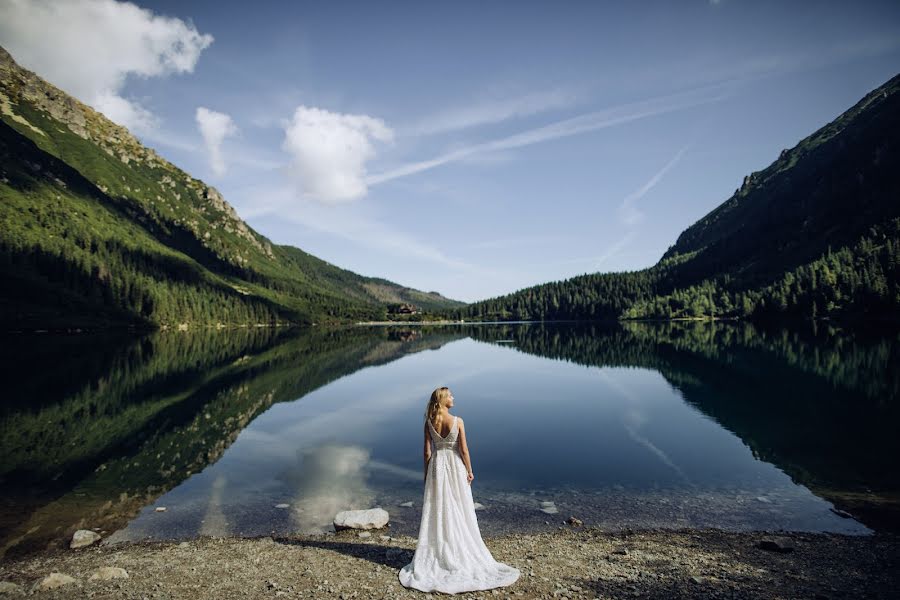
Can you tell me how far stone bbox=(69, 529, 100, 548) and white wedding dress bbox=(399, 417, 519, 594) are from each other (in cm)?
1368

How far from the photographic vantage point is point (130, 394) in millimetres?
56250

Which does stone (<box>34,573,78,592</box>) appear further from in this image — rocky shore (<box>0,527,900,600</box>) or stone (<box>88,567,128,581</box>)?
stone (<box>88,567,128,581</box>)

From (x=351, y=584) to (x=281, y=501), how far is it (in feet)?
39.6

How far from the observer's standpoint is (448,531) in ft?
45.3

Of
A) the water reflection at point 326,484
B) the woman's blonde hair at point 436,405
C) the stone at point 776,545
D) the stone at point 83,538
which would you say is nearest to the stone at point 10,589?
the stone at point 83,538

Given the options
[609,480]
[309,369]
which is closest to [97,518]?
[609,480]

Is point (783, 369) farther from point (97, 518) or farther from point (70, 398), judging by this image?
point (70, 398)

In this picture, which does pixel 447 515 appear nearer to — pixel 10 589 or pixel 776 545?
pixel 776 545

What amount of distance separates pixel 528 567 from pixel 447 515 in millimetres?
3406

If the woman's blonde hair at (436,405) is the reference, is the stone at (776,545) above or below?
below

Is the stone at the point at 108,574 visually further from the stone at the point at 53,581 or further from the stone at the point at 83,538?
the stone at the point at 83,538

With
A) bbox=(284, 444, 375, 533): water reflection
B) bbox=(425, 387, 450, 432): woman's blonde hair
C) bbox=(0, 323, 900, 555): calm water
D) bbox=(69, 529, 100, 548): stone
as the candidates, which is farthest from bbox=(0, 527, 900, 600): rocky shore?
bbox=(425, 387, 450, 432): woman's blonde hair

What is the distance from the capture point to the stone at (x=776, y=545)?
1648 cm

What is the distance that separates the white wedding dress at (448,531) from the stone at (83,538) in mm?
13682
